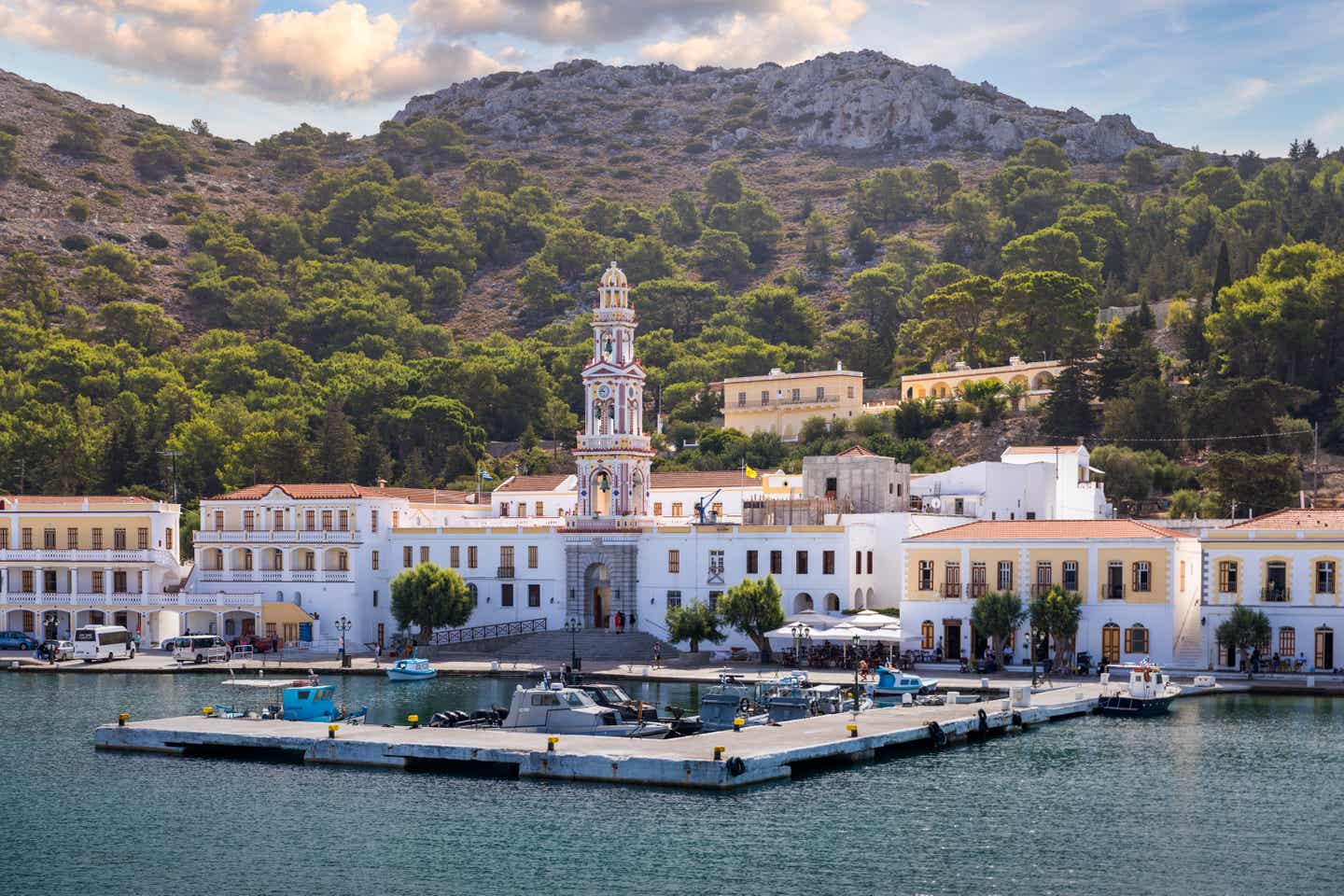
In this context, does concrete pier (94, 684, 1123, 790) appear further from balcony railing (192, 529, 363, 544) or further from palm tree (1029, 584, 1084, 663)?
balcony railing (192, 529, 363, 544)

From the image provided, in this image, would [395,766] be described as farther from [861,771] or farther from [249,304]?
[249,304]

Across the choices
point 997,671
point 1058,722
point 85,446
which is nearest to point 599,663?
point 997,671

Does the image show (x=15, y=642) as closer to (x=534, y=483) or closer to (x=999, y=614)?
(x=534, y=483)

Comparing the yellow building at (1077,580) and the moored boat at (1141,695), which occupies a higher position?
the yellow building at (1077,580)

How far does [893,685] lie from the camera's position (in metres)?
57.2

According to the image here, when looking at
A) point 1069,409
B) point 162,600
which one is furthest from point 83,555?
point 1069,409

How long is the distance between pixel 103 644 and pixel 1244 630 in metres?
45.0

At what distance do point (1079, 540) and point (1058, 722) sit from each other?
13071 mm

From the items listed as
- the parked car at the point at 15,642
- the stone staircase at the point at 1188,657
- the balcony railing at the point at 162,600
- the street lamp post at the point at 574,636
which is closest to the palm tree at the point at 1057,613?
the stone staircase at the point at 1188,657

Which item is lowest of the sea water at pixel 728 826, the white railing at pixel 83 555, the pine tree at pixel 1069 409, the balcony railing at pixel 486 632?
the sea water at pixel 728 826

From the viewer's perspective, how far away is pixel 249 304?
189 m

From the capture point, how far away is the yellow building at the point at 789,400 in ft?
389

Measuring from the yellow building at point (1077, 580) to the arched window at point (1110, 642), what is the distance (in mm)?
34

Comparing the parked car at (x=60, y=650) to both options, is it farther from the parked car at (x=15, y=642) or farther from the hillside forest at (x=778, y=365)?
the hillside forest at (x=778, y=365)
